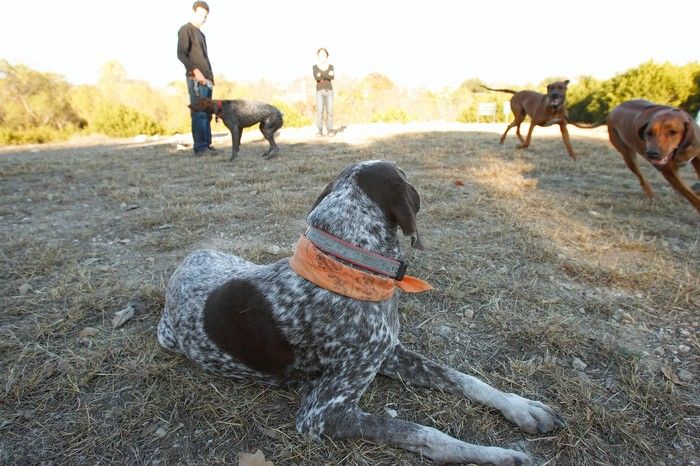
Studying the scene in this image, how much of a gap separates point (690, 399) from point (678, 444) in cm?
36

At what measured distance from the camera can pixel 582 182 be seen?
6.18m

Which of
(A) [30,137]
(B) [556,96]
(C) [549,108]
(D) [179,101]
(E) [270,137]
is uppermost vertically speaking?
(D) [179,101]

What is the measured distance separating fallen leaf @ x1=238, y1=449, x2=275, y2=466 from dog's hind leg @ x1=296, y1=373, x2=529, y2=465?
214 mm

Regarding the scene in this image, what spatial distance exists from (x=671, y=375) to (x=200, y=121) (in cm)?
957

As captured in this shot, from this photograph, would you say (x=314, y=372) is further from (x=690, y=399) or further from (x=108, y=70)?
(x=108, y=70)

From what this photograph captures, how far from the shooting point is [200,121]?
925 centimetres

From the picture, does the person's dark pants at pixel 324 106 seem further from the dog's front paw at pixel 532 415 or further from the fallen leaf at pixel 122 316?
the dog's front paw at pixel 532 415

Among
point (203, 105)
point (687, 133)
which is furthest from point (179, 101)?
point (687, 133)

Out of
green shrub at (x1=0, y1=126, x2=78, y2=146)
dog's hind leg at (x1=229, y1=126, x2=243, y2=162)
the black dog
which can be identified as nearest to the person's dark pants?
the black dog

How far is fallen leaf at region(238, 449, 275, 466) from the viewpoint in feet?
5.76

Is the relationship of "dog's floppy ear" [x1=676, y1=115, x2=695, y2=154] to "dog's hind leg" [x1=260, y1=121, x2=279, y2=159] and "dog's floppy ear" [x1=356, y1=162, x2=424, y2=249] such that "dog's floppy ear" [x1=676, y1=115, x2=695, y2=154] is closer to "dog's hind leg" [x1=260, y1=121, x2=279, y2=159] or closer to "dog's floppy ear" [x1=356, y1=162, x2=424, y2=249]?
"dog's floppy ear" [x1=356, y1=162, x2=424, y2=249]

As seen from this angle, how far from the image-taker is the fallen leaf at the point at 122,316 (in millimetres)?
2752

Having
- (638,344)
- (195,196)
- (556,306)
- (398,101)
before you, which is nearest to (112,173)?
(195,196)

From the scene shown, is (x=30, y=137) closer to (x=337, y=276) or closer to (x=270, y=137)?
(x=270, y=137)
